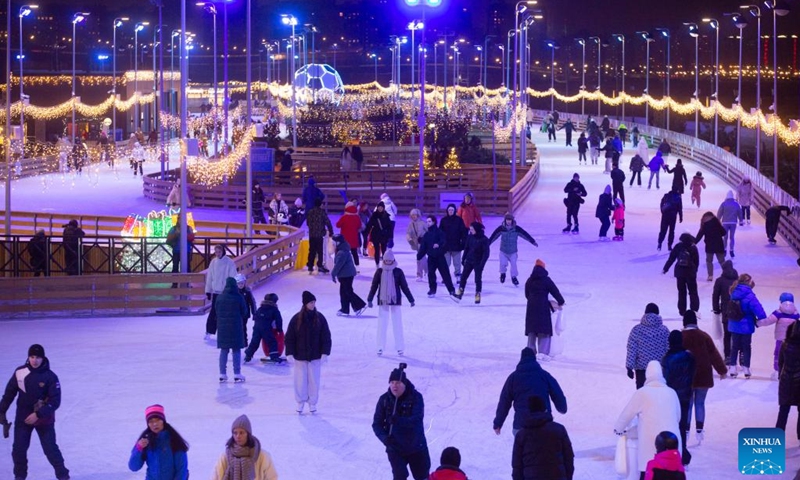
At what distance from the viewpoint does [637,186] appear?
44531 mm

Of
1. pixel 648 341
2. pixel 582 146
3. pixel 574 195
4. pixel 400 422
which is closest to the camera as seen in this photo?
pixel 400 422

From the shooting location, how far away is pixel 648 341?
1256 centimetres

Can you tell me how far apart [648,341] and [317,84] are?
9771 cm

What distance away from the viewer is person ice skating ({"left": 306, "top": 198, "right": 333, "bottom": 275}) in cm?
2530

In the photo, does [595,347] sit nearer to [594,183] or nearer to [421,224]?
[421,224]

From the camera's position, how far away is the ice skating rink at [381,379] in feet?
41.3

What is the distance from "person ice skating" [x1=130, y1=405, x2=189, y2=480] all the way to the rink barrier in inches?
876

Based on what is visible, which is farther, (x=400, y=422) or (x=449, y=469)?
(x=400, y=422)

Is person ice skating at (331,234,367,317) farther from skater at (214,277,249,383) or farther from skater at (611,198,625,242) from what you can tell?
skater at (611,198,625,242)

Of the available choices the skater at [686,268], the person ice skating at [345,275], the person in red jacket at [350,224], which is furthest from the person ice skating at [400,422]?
the person in red jacket at [350,224]

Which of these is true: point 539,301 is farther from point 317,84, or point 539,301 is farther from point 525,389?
point 317,84

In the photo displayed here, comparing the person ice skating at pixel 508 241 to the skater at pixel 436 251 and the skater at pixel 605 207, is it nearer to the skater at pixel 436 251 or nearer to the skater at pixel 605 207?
the skater at pixel 436 251

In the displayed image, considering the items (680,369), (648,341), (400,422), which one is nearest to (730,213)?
(648,341)

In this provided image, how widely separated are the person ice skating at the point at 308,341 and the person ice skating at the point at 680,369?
11.5 ft
